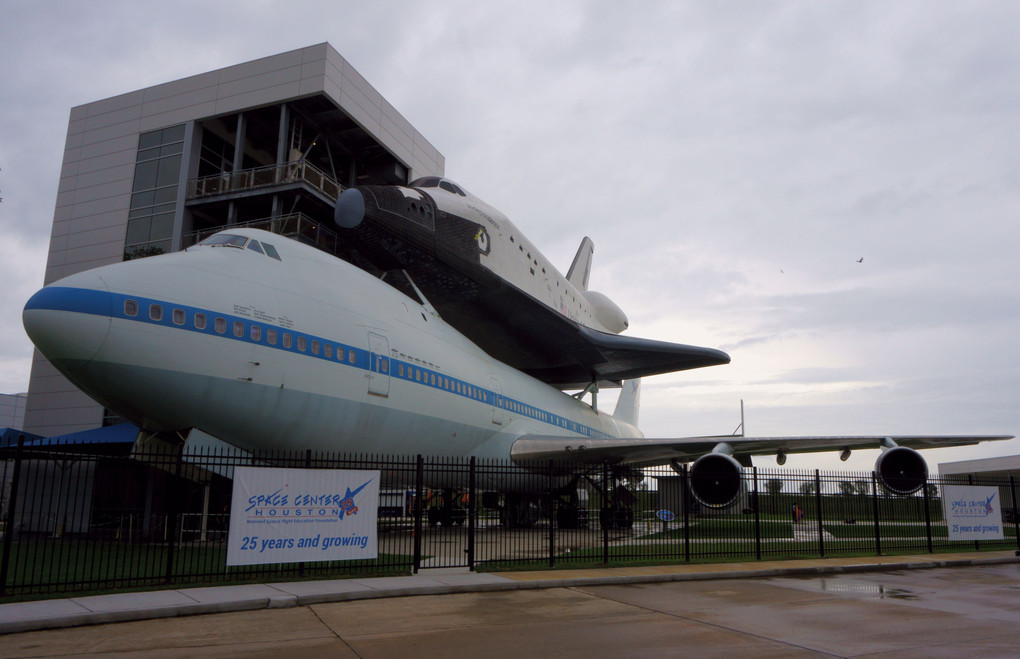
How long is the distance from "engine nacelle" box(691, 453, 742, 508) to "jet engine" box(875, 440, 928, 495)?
4360 mm

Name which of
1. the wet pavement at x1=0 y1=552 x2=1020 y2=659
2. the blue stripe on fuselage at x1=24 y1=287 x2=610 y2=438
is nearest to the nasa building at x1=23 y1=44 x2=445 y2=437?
the blue stripe on fuselage at x1=24 y1=287 x2=610 y2=438

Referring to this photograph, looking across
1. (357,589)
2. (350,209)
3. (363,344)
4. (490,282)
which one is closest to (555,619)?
(357,589)

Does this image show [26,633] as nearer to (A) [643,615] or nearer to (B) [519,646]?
(B) [519,646]

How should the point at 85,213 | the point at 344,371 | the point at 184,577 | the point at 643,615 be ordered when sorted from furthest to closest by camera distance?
1. the point at 85,213
2. the point at 344,371
3. the point at 184,577
4. the point at 643,615

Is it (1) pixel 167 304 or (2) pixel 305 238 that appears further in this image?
(2) pixel 305 238

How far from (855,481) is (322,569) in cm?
1295

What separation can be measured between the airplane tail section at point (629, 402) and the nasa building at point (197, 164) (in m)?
18.9

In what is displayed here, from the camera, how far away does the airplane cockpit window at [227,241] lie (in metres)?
14.0

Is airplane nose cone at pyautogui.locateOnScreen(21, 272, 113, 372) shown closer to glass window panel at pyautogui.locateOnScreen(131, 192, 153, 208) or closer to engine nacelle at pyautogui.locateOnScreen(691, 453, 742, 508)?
engine nacelle at pyautogui.locateOnScreen(691, 453, 742, 508)

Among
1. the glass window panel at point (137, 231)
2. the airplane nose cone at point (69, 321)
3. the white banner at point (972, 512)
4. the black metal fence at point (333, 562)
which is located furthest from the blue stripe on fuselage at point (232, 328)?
the glass window panel at point (137, 231)

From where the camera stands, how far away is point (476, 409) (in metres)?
18.9

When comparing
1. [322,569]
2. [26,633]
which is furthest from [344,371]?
[26,633]

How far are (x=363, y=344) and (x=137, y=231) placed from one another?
15.8m

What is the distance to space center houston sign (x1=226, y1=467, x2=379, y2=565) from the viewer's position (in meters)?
10.2
